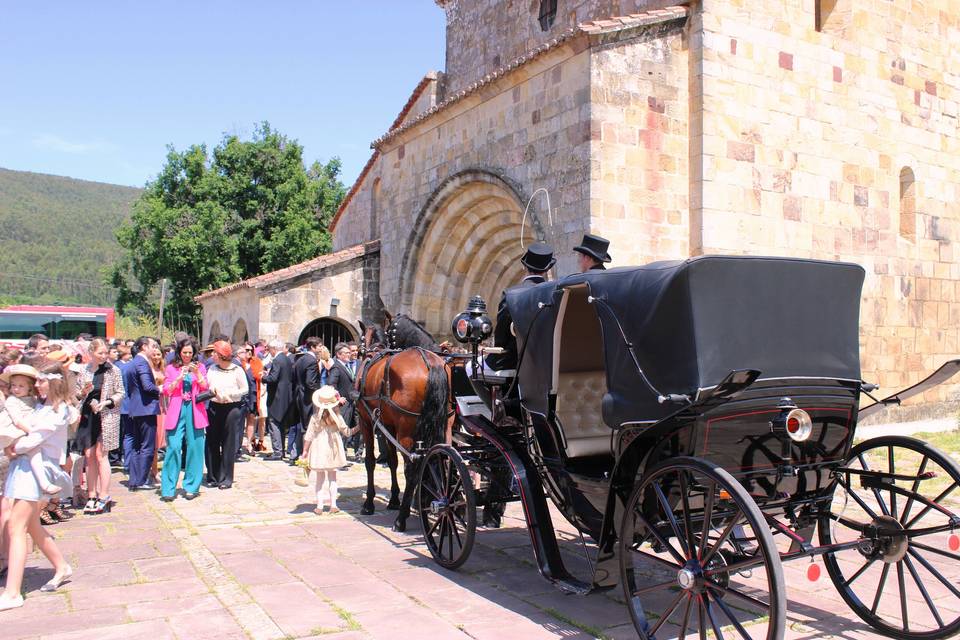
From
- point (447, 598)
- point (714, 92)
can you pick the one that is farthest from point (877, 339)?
point (447, 598)

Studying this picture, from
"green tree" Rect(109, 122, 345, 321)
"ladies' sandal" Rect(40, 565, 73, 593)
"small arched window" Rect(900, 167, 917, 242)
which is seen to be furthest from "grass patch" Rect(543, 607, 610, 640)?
"green tree" Rect(109, 122, 345, 321)

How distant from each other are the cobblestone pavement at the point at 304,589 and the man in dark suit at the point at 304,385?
350cm

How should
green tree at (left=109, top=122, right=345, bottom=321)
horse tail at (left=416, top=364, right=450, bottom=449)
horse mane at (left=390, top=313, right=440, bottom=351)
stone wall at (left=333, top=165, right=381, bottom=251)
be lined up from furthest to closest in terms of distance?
1. green tree at (left=109, top=122, right=345, bottom=321)
2. stone wall at (left=333, top=165, right=381, bottom=251)
3. horse mane at (left=390, top=313, right=440, bottom=351)
4. horse tail at (left=416, top=364, right=450, bottom=449)

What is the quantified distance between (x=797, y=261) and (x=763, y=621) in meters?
2.00

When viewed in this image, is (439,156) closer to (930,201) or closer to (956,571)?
(930,201)

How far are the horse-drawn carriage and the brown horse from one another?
1986 mm

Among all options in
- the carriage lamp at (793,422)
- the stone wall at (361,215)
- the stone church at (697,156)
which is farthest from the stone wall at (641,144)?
the stone wall at (361,215)

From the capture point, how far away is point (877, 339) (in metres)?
12.0

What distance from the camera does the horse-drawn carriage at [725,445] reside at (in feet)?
11.5

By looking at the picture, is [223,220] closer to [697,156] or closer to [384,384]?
[697,156]

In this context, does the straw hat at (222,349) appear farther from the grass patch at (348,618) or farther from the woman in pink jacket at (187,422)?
the grass patch at (348,618)

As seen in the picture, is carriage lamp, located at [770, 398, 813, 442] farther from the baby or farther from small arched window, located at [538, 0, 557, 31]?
small arched window, located at [538, 0, 557, 31]

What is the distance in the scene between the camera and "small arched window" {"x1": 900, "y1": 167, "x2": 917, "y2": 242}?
40.9 ft

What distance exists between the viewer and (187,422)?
27.0 feet
